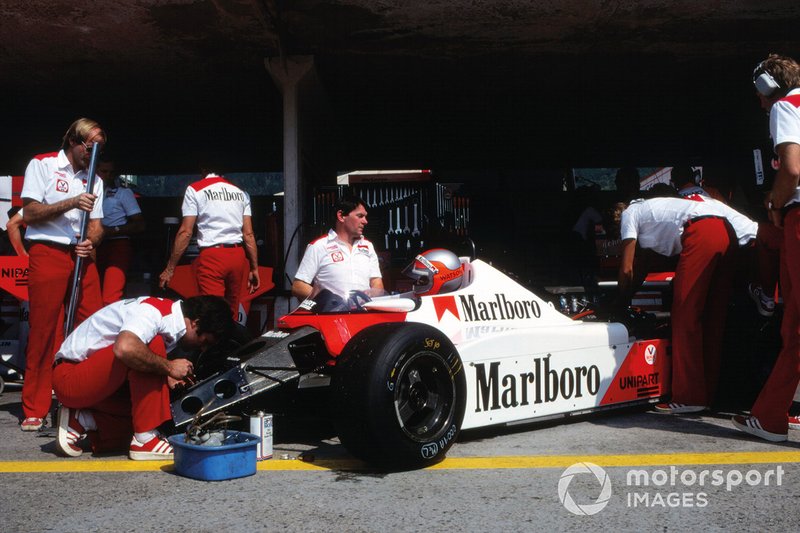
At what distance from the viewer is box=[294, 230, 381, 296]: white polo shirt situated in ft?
19.0

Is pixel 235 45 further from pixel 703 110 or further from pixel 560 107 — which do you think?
pixel 703 110

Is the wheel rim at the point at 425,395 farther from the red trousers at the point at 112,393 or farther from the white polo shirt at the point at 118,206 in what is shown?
the white polo shirt at the point at 118,206

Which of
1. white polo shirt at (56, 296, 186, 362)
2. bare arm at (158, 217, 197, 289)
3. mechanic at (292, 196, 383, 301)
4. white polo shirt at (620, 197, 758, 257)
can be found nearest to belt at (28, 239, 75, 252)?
bare arm at (158, 217, 197, 289)

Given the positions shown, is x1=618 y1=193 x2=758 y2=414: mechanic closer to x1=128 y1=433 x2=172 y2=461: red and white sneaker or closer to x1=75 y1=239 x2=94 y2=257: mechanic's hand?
x1=128 y1=433 x2=172 y2=461: red and white sneaker

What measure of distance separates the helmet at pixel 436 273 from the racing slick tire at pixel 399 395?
0.80m

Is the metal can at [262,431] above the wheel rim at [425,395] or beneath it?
beneath

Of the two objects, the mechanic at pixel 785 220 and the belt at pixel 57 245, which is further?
the belt at pixel 57 245

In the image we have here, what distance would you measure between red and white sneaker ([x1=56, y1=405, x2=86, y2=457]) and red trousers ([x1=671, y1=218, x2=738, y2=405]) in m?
3.56

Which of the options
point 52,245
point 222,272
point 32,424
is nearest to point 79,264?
point 52,245

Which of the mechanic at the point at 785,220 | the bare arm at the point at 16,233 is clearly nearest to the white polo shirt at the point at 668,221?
the mechanic at the point at 785,220

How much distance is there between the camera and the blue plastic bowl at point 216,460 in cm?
352

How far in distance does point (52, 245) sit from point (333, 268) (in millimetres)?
1843

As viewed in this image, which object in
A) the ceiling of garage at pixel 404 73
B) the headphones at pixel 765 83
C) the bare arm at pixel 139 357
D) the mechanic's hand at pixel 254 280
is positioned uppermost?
the ceiling of garage at pixel 404 73

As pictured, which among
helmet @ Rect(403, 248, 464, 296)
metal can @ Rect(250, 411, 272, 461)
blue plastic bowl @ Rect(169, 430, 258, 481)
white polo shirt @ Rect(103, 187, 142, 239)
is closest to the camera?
blue plastic bowl @ Rect(169, 430, 258, 481)
